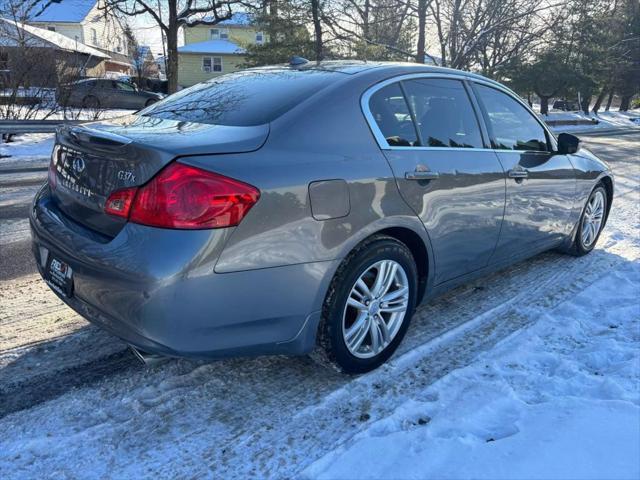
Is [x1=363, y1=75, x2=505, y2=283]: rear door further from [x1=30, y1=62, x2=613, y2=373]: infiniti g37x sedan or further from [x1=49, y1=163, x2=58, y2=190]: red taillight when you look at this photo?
[x1=49, y1=163, x2=58, y2=190]: red taillight

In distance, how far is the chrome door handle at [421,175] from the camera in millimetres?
2978

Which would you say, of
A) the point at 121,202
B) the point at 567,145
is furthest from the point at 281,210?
the point at 567,145

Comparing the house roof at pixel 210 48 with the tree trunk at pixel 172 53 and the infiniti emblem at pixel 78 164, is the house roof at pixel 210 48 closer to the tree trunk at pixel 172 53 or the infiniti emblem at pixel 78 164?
the tree trunk at pixel 172 53

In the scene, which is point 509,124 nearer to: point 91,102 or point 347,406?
point 347,406

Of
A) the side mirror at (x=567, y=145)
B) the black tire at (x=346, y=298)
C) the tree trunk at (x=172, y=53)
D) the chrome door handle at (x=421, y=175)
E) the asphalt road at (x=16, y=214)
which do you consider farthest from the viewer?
the tree trunk at (x=172, y=53)

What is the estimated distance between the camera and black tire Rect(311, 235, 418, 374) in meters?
2.70

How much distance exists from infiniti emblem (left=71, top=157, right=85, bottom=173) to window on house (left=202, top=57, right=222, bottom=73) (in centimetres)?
4545

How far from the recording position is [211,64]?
149 ft

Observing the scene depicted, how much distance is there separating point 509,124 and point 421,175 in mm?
1360

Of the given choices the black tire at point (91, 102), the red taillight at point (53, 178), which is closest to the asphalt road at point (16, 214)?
the red taillight at point (53, 178)

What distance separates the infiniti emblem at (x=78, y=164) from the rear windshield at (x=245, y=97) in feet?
1.77

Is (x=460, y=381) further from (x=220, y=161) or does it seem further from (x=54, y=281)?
(x=54, y=281)

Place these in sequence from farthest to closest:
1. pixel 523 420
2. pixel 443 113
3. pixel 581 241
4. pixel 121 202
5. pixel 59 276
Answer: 1. pixel 581 241
2. pixel 443 113
3. pixel 59 276
4. pixel 523 420
5. pixel 121 202

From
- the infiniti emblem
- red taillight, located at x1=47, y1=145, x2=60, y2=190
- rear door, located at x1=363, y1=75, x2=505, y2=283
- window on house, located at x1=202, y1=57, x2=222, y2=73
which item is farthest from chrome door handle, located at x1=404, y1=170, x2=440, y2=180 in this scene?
window on house, located at x1=202, y1=57, x2=222, y2=73
